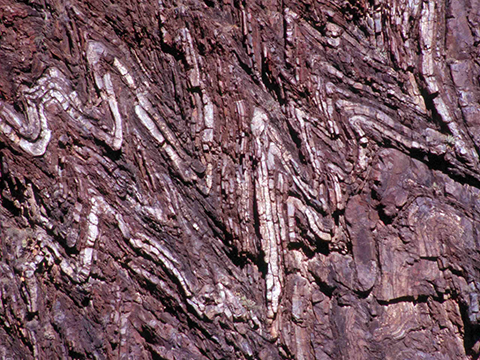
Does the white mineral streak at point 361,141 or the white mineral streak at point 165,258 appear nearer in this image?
the white mineral streak at point 165,258

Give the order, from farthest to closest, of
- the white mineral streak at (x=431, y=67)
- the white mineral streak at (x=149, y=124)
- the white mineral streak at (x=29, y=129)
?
the white mineral streak at (x=149, y=124) < the white mineral streak at (x=431, y=67) < the white mineral streak at (x=29, y=129)

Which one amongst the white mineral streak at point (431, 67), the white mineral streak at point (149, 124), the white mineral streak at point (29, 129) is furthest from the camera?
the white mineral streak at point (149, 124)

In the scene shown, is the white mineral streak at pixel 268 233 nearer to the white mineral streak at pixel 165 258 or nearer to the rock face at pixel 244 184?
the rock face at pixel 244 184

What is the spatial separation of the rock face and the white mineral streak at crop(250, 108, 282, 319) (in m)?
0.02

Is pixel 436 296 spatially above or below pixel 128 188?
below

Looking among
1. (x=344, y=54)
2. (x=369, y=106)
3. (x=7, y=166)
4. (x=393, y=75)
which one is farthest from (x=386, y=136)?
(x=7, y=166)

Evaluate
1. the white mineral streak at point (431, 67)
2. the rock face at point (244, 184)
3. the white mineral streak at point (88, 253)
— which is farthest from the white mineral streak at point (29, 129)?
the white mineral streak at point (431, 67)

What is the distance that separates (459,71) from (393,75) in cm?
65

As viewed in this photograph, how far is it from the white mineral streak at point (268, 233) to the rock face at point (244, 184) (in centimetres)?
2

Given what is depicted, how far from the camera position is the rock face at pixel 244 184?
4484 mm

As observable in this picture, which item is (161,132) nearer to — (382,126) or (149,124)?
(149,124)

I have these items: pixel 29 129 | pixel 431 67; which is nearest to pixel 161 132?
pixel 29 129

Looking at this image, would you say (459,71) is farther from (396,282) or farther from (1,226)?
(1,226)

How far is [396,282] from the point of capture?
4.58 metres
